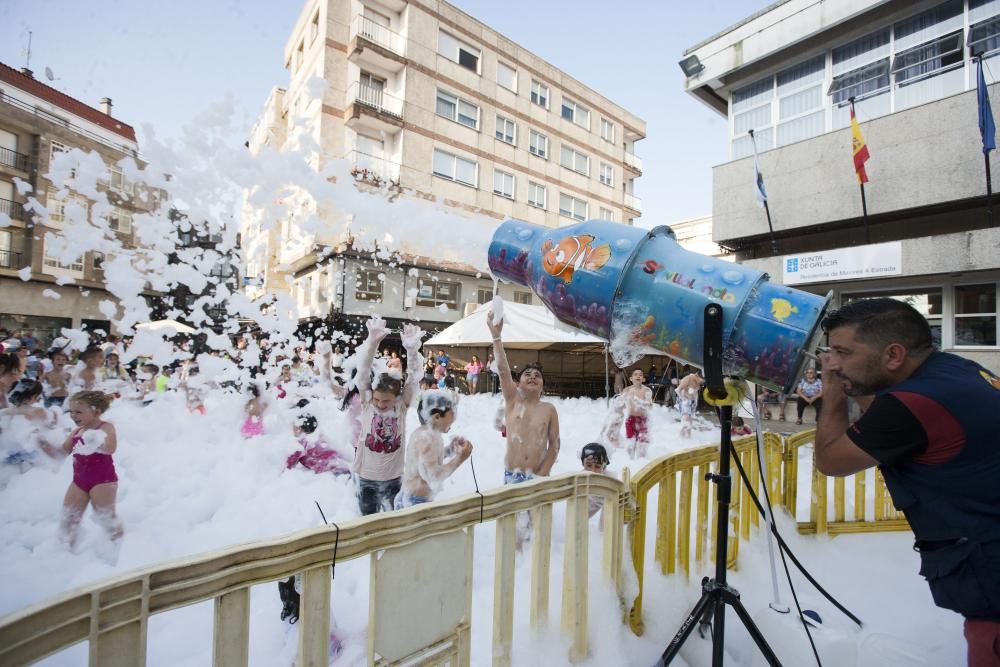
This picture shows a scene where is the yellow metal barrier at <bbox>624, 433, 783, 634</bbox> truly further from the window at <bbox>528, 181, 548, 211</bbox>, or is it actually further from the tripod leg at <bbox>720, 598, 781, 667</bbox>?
the window at <bbox>528, 181, 548, 211</bbox>

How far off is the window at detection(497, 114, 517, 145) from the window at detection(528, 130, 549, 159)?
102cm

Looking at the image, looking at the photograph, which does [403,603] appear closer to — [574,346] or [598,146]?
[574,346]

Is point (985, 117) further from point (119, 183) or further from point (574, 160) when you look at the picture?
point (119, 183)

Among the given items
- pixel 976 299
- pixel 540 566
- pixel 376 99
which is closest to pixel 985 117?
pixel 976 299

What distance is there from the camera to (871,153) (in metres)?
10.8

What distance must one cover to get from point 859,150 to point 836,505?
8.84 metres

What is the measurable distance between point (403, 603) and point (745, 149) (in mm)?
14489

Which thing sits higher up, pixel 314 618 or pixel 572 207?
pixel 572 207

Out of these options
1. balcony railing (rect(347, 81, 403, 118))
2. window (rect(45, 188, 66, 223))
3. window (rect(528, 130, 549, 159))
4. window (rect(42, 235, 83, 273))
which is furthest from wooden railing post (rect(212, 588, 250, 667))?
window (rect(45, 188, 66, 223))

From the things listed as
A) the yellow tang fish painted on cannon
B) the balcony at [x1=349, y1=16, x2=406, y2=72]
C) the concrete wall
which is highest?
the balcony at [x1=349, y1=16, x2=406, y2=72]

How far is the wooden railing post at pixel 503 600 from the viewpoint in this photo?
188 centimetres

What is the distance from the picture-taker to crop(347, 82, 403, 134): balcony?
17.1 meters

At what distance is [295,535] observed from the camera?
4.50 feet

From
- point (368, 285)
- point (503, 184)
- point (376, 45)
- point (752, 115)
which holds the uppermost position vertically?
point (376, 45)
